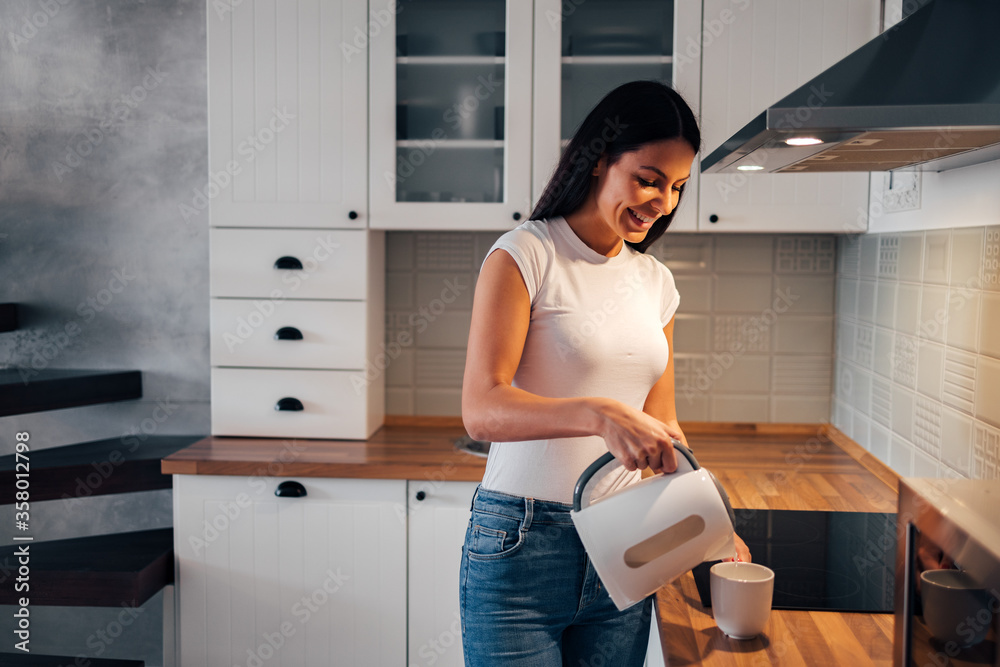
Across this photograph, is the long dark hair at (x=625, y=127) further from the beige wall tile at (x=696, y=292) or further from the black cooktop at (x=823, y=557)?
the beige wall tile at (x=696, y=292)

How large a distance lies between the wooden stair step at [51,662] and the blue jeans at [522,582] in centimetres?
158

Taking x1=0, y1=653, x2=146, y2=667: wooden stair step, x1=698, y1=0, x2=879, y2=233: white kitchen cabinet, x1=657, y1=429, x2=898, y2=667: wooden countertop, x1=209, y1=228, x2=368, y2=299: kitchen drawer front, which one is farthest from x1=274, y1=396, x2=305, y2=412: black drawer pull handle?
x1=698, y1=0, x2=879, y2=233: white kitchen cabinet

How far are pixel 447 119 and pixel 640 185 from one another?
1.18m

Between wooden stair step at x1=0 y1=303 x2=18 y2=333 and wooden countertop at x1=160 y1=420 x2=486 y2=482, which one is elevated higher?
wooden stair step at x1=0 y1=303 x2=18 y2=333

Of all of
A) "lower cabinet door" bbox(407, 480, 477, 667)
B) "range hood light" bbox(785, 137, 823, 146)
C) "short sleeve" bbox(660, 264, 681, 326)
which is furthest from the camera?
"lower cabinet door" bbox(407, 480, 477, 667)

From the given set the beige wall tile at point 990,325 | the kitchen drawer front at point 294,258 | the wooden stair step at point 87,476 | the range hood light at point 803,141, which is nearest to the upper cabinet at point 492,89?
the kitchen drawer front at point 294,258

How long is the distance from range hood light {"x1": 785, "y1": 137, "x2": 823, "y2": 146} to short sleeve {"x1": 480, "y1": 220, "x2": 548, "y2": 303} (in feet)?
1.19

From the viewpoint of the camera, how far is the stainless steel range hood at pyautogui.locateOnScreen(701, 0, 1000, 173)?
947 millimetres

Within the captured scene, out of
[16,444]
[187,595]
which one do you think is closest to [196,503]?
[187,595]

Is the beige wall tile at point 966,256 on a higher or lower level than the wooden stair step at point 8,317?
higher

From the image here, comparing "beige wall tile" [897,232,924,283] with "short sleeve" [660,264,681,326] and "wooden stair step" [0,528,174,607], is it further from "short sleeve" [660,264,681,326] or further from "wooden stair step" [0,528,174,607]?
"wooden stair step" [0,528,174,607]

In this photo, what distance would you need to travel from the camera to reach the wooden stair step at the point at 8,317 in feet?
7.87

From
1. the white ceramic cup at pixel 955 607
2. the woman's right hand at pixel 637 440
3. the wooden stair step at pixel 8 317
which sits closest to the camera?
the white ceramic cup at pixel 955 607

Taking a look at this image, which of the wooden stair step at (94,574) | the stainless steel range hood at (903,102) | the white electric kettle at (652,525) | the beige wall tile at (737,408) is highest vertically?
the stainless steel range hood at (903,102)
